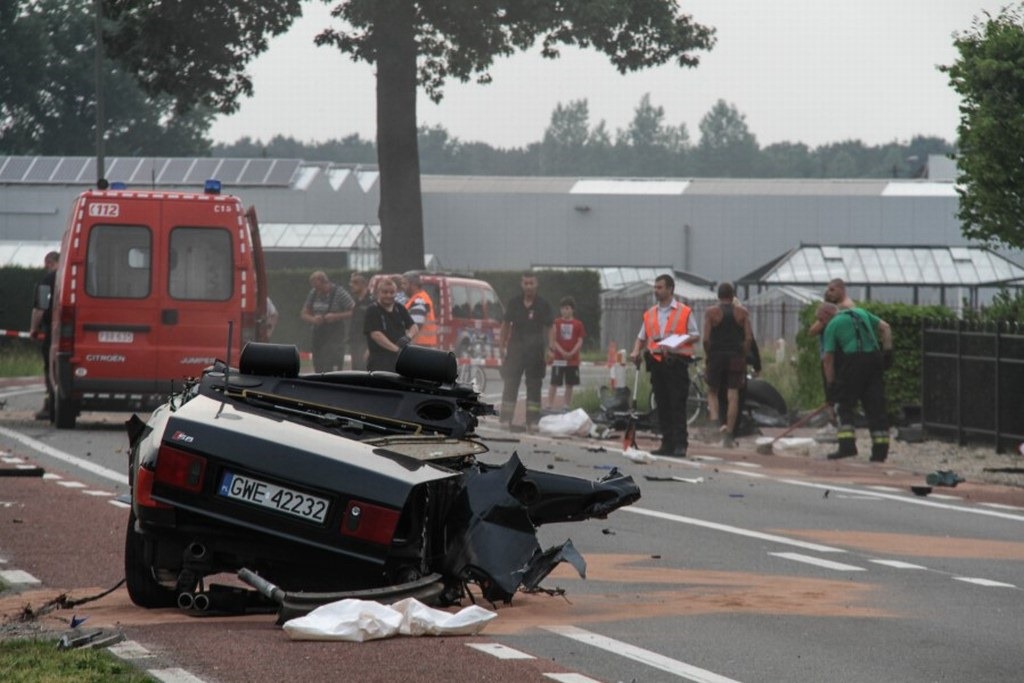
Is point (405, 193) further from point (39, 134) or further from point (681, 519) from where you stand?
point (39, 134)

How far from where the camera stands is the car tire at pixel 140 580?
8.38 metres

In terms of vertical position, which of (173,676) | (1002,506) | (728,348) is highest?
(728,348)

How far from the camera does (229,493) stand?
793 cm

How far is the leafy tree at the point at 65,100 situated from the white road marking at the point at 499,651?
54370mm

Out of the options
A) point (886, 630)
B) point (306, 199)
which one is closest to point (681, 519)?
point (886, 630)

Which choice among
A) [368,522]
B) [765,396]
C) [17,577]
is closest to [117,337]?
[765,396]

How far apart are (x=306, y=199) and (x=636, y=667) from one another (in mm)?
67068

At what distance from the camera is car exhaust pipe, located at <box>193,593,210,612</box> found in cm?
828

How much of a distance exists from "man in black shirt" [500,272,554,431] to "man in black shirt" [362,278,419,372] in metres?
4.01

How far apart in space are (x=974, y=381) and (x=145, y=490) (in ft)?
48.7

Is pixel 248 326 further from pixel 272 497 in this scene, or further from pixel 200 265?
pixel 272 497

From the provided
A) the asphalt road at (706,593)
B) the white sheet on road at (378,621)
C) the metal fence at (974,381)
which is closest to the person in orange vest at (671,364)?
the asphalt road at (706,593)

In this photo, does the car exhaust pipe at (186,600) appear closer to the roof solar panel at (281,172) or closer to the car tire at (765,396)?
the car tire at (765,396)

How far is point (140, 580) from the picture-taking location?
8.42 m
